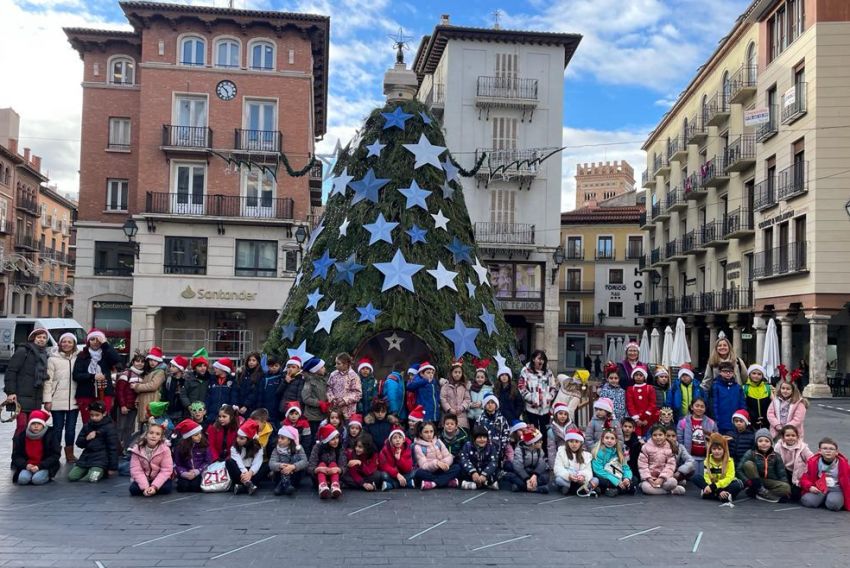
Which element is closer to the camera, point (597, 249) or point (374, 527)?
point (374, 527)

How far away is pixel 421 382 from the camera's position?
10414mm

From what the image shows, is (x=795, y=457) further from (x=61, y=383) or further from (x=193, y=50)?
(x=193, y=50)

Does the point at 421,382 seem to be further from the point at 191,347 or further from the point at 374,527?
the point at 191,347

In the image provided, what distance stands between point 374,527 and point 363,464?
70.0 inches

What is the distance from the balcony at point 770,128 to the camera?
1139 inches

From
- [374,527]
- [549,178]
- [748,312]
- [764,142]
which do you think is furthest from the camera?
[549,178]

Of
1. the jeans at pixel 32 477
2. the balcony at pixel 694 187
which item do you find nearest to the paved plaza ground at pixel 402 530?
the jeans at pixel 32 477

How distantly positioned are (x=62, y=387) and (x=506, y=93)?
27755 millimetres

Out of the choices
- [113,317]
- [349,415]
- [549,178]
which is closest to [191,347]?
[113,317]

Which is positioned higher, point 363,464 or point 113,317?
point 113,317

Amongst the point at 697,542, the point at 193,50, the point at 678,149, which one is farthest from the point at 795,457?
the point at 678,149

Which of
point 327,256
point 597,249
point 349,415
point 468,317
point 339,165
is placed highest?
point 597,249

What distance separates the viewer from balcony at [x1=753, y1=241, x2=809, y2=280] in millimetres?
26711

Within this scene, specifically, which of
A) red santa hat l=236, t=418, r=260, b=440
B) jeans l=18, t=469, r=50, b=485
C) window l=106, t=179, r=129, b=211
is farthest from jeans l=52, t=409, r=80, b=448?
window l=106, t=179, r=129, b=211
